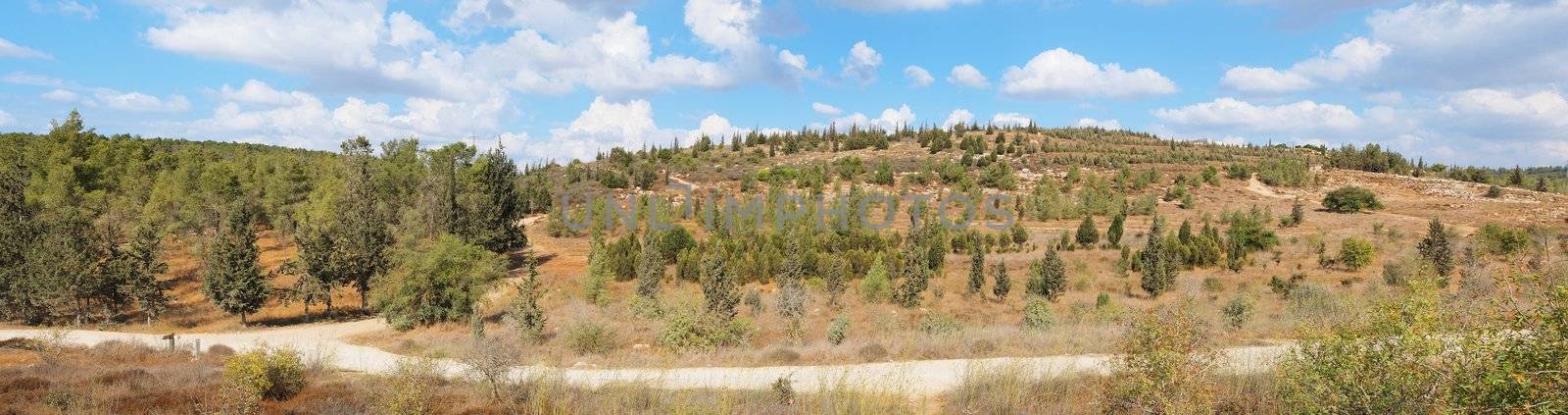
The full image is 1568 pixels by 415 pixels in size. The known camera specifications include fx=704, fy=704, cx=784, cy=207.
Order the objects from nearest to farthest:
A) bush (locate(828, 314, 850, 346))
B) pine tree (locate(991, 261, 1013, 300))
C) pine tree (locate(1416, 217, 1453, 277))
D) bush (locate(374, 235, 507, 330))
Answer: bush (locate(828, 314, 850, 346)) < bush (locate(374, 235, 507, 330)) < pine tree (locate(1416, 217, 1453, 277)) < pine tree (locate(991, 261, 1013, 300))

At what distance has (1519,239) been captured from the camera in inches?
1047

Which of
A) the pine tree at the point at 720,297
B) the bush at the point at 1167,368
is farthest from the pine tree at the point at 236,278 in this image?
the bush at the point at 1167,368

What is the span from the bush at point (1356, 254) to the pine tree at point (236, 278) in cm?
4101

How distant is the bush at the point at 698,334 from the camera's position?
1572 cm

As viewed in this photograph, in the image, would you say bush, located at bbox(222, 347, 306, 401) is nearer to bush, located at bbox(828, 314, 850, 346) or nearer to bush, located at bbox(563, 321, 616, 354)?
bush, located at bbox(563, 321, 616, 354)

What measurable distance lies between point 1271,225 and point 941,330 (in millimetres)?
35771

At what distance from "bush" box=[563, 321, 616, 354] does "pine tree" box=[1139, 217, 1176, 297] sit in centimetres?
1891

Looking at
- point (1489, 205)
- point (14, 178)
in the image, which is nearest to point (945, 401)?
point (14, 178)

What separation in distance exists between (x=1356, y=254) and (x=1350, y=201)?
25.3 metres

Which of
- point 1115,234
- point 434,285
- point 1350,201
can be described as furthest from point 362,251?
point 1350,201

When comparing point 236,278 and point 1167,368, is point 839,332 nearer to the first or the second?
point 1167,368

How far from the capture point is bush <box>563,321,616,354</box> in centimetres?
1661

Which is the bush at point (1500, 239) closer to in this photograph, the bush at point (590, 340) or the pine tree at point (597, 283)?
the bush at point (590, 340)

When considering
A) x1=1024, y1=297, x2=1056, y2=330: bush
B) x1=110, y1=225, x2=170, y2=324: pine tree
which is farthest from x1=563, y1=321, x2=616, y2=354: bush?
x1=110, y1=225, x2=170, y2=324: pine tree
